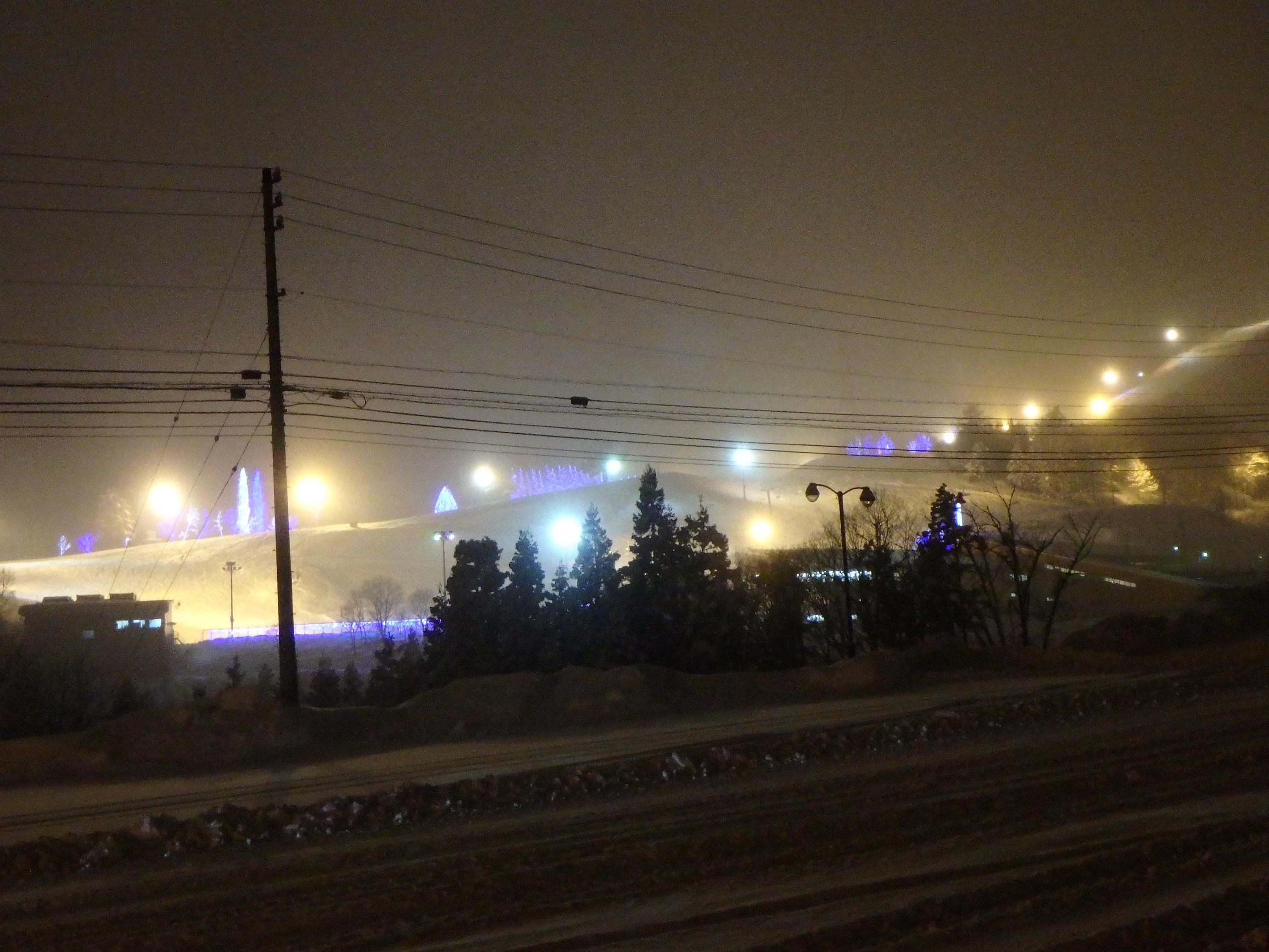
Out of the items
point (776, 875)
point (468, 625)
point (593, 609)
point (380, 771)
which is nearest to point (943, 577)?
point (593, 609)

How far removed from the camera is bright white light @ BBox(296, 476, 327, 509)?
85.2 m

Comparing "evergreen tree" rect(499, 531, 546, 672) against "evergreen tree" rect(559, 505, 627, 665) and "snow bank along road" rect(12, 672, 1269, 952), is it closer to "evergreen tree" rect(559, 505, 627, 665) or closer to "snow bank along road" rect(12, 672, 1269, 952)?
"evergreen tree" rect(559, 505, 627, 665)

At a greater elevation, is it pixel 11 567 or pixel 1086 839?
pixel 11 567

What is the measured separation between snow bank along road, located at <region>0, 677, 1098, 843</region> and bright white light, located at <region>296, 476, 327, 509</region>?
6433 centimetres

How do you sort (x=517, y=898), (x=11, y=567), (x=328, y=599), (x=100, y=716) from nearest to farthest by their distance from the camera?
(x=517, y=898) → (x=100, y=716) → (x=328, y=599) → (x=11, y=567)

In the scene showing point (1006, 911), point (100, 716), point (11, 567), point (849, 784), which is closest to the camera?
point (1006, 911)

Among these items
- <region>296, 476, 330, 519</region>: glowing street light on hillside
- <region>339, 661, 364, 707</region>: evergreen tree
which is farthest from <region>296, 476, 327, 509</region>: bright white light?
<region>339, 661, 364, 707</region>: evergreen tree

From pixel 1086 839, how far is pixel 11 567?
120596mm

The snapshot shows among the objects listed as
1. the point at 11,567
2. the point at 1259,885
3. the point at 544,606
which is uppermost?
the point at 11,567

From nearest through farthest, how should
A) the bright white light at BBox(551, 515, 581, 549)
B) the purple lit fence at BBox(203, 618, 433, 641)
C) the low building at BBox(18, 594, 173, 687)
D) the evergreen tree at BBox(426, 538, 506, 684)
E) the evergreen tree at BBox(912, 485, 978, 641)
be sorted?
the evergreen tree at BBox(426, 538, 506, 684)
the evergreen tree at BBox(912, 485, 978, 641)
the low building at BBox(18, 594, 173, 687)
the purple lit fence at BBox(203, 618, 433, 641)
the bright white light at BBox(551, 515, 581, 549)

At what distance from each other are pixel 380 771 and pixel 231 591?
7739cm

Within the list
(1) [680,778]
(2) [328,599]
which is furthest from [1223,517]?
(1) [680,778]

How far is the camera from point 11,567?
4195 inches

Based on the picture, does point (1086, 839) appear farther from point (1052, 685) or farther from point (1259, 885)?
point (1052, 685)
